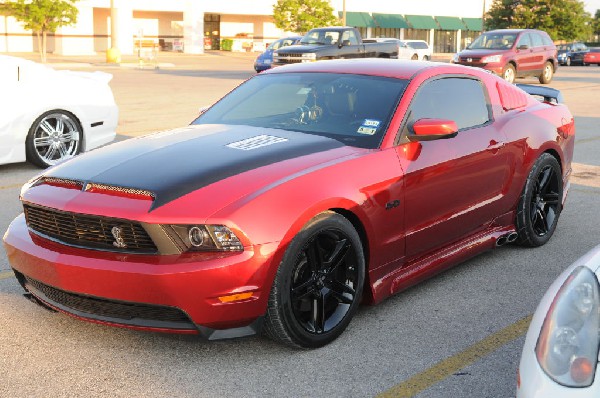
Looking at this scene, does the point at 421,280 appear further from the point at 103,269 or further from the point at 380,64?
the point at 103,269

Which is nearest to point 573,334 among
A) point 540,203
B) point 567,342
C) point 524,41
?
point 567,342

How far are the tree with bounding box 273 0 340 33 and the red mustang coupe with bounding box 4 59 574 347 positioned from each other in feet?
185

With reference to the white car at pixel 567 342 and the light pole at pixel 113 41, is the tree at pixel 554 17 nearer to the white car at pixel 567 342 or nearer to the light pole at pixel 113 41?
the light pole at pixel 113 41

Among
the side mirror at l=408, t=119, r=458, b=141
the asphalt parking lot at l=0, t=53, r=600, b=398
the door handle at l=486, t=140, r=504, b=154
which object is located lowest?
the asphalt parking lot at l=0, t=53, r=600, b=398

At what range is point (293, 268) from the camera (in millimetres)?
4094

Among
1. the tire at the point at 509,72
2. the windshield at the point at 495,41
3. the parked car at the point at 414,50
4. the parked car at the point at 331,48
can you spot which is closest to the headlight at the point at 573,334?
the parked car at the point at 331,48

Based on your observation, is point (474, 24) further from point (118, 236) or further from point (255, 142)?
point (118, 236)

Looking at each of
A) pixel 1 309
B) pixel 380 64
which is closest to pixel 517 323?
pixel 380 64

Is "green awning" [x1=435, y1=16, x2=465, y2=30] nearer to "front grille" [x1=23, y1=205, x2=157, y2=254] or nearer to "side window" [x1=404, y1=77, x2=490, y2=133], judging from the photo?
"side window" [x1=404, y1=77, x2=490, y2=133]

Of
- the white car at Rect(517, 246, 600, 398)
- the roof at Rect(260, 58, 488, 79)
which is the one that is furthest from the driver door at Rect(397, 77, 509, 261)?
the white car at Rect(517, 246, 600, 398)

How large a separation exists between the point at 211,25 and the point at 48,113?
64.2 meters

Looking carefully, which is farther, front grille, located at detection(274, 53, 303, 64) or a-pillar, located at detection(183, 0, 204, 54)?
a-pillar, located at detection(183, 0, 204, 54)

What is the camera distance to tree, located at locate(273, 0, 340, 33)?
61094mm

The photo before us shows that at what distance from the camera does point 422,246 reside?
5.06 meters
